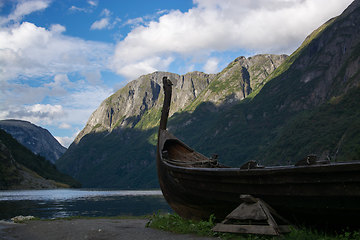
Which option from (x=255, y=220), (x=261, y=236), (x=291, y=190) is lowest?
(x=261, y=236)

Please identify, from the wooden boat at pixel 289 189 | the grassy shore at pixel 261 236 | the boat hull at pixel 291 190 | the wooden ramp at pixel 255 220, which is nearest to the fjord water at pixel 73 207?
the grassy shore at pixel 261 236

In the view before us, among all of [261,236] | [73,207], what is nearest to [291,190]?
[261,236]

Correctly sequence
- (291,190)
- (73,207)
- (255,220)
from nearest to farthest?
(291,190) → (255,220) → (73,207)

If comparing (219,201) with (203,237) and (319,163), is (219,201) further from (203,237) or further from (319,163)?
(319,163)

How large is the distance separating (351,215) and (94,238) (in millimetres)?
8510

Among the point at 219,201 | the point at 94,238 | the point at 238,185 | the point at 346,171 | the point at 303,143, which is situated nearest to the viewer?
the point at 346,171

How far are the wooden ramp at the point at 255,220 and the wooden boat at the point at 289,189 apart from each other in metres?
0.34

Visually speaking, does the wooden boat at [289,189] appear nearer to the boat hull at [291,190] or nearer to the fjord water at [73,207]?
the boat hull at [291,190]

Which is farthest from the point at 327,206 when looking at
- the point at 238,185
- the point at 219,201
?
the point at 219,201

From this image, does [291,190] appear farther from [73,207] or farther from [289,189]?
[73,207]

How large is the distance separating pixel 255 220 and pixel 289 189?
1.30m

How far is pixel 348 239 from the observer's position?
659 centimetres

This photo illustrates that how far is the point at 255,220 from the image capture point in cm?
769

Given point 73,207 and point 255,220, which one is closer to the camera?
point 255,220
